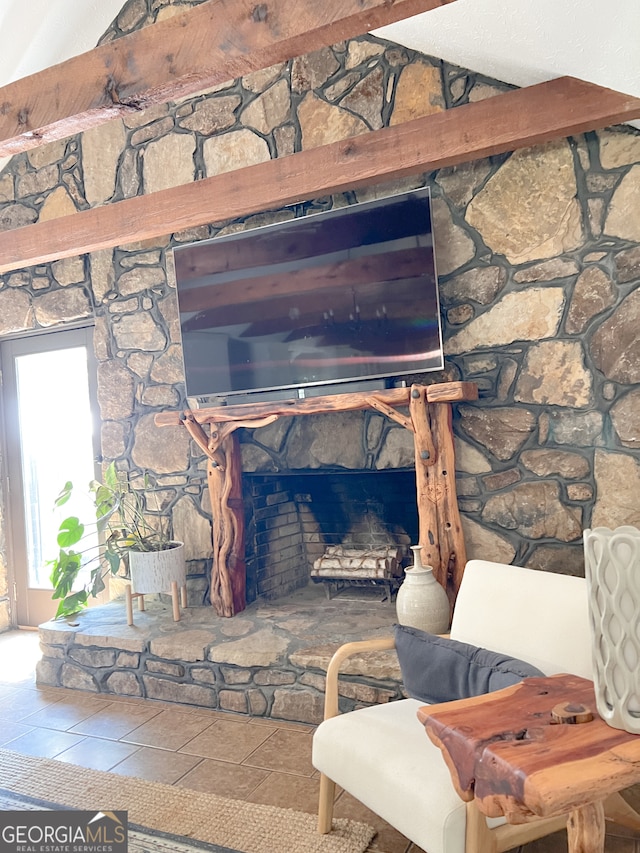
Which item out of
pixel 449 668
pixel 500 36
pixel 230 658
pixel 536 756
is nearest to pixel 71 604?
pixel 230 658

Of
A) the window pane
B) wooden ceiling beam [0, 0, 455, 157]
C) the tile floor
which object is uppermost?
wooden ceiling beam [0, 0, 455, 157]

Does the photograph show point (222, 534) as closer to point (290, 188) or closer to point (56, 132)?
point (290, 188)

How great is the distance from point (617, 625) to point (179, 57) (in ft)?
6.28

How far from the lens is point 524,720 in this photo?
131 centimetres

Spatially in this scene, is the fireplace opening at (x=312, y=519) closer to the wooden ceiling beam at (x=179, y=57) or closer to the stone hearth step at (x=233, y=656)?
the stone hearth step at (x=233, y=656)

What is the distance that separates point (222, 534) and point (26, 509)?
1772mm

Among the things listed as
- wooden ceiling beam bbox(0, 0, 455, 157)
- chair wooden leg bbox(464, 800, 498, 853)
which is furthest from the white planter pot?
chair wooden leg bbox(464, 800, 498, 853)

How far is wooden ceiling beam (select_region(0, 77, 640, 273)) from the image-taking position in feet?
8.59

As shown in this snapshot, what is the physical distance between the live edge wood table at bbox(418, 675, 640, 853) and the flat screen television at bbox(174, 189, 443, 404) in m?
1.77

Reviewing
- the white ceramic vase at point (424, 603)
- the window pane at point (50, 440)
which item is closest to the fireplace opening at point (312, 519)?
the white ceramic vase at point (424, 603)

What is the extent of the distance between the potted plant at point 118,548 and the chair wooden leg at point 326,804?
63.9 inches

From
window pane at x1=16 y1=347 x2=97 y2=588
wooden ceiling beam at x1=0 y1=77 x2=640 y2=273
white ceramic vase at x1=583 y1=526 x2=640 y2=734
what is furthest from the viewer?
window pane at x1=16 y1=347 x2=97 y2=588

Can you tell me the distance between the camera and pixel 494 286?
3.00m

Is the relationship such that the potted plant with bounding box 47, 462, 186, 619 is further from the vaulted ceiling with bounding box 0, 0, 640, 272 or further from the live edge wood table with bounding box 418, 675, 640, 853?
the live edge wood table with bounding box 418, 675, 640, 853
